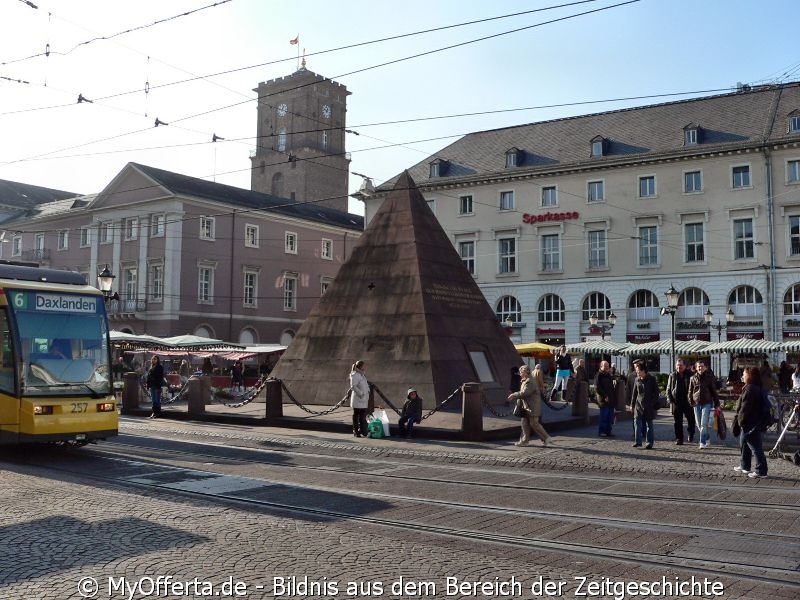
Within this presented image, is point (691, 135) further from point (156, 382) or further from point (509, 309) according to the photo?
point (156, 382)

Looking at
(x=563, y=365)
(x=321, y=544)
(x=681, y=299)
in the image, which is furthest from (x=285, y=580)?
(x=681, y=299)

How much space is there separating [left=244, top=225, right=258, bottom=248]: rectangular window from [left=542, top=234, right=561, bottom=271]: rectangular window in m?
20.0

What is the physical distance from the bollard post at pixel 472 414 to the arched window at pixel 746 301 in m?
33.7

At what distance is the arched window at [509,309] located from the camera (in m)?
52.5

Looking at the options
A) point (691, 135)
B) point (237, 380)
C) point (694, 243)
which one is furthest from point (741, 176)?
point (237, 380)

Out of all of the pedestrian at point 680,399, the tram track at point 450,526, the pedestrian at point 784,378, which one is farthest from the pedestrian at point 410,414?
the pedestrian at point 784,378

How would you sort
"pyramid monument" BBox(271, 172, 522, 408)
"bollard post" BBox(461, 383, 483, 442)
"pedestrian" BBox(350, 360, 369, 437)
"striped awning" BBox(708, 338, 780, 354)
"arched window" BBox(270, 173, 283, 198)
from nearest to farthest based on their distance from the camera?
1. "bollard post" BBox(461, 383, 483, 442)
2. "pedestrian" BBox(350, 360, 369, 437)
3. "pyramid monument" BBox(271, 172, 522, 408)
4. "striped awning" BBox(708, 338, 780, 354)
5. "arched window" BBox(270, 173, 283, 198)

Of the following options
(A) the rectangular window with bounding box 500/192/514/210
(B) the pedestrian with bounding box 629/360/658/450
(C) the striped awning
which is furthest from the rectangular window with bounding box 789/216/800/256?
(B) the pedestrian with bounding box 629/360/658/450

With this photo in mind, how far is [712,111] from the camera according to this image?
4831 cm

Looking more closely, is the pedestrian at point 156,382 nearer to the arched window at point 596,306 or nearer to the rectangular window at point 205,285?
the rectangular window at point 205,285

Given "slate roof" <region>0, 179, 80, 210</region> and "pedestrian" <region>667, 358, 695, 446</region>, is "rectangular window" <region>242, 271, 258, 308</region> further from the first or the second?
"pedestrian" <region>667, 358, 695, 446</region>

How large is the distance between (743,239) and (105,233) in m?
41.8

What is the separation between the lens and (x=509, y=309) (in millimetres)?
53094

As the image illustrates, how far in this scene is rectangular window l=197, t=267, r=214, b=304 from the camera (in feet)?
169
